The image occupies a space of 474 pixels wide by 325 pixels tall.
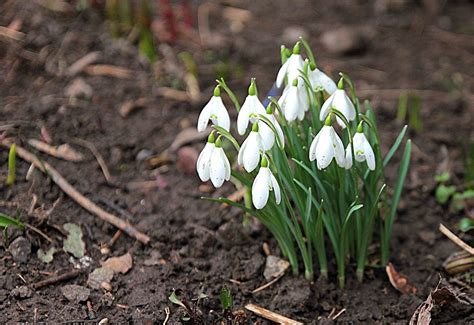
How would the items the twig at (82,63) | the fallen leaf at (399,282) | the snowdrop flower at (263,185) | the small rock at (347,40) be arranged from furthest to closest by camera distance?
the small rock at (347,40)
the twig at (82,63)
the fallen leaf at (399,282)
the snowdrop flower at (263,185)

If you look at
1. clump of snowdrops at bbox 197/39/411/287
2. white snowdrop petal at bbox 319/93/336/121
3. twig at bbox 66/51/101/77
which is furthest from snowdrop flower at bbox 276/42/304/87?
twig at bbox 66/51/101/77

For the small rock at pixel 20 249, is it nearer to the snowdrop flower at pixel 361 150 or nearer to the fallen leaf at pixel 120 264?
the fallen leaf at pixel 120 264

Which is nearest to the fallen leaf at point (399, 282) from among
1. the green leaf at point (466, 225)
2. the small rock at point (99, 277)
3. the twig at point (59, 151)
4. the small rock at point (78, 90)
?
the green leaf at point (466, 225)

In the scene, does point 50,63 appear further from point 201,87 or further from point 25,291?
Answer: point 25,291

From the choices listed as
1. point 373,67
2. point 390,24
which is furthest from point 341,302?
point 390,24

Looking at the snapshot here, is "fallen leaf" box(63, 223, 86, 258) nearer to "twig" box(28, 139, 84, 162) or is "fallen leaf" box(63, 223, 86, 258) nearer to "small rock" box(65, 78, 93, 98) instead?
"twig" box(28, 139, 84, 162)
